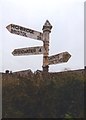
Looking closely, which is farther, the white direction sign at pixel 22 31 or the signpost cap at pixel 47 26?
the signpost cap at pixel 47 26

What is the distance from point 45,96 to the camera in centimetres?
843

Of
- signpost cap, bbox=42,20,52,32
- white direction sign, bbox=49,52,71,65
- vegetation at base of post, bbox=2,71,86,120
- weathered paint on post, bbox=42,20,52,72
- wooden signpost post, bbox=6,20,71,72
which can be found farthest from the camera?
signpost cap, bbox=42,20,52,32

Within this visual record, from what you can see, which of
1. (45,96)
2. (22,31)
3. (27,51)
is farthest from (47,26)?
(45,96)

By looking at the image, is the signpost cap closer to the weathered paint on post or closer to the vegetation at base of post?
the weathered paint on post

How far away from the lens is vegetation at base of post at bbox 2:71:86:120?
328 inches

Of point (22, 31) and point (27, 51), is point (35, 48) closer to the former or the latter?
point (27, 51)

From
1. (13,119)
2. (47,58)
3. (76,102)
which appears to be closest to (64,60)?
(47,58)

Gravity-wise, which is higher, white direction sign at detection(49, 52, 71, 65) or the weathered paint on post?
the weathered paint on post

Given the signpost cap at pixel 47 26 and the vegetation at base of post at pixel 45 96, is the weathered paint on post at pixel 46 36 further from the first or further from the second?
the vegetation at base of post at pixel 45 96

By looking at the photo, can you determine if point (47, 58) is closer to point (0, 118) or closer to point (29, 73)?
point (29, 73)

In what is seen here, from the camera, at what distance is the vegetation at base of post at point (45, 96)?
328 inches

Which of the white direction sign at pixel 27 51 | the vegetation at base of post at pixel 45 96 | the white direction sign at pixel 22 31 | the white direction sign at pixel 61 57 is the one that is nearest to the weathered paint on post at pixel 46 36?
the white direction sign at pixel 27 51

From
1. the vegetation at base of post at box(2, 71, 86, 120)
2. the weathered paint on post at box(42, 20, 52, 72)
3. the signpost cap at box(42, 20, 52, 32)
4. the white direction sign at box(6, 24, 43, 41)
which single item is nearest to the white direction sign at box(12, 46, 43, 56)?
the weathered paint on post at box(42, 20, 52, 72)

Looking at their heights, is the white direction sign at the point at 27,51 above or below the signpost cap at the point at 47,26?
below
